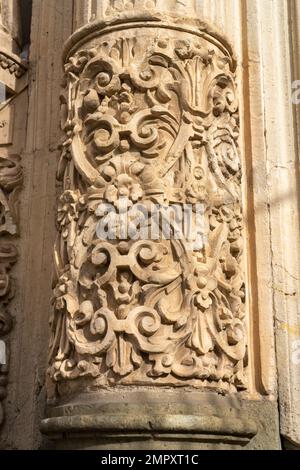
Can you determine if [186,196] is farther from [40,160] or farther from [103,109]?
[40,160]

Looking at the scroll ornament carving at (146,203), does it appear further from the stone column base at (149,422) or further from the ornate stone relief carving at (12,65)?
the ornate stone relief carving at (12,65)

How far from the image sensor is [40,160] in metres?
3.72

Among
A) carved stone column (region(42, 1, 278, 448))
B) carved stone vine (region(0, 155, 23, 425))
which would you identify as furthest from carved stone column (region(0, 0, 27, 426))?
carved stone column (region(42, 1, 278, 448))

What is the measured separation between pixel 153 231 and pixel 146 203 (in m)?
0.12

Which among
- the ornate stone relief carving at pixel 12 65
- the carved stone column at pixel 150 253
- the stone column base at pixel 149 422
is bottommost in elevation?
the stone column base at pixel 149 422

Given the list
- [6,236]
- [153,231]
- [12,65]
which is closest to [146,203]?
[153,231]

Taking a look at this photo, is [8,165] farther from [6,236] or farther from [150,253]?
[150,253]

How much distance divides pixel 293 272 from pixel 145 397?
3.06 ft

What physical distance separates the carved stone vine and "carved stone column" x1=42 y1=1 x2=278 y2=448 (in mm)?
304

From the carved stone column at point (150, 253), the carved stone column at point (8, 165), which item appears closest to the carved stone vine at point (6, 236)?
the carved stone column at point (8, 165)

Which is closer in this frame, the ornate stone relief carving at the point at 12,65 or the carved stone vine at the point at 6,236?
the carved stone vine at the point at 6,236

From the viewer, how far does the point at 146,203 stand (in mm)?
3086

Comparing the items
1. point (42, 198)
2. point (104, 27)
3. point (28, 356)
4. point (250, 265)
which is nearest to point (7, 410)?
point (28, 356)

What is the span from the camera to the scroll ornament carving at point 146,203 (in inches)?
115
